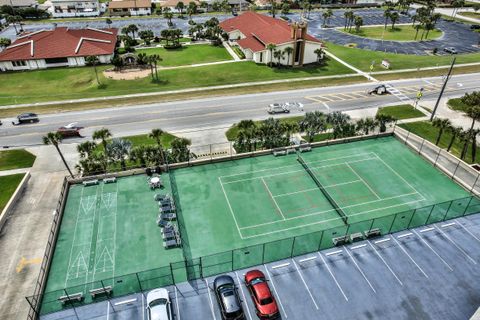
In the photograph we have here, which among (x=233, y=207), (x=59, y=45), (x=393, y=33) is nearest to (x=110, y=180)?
(x=233, y=207)

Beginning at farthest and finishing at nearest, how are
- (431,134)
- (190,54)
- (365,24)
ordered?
(365,24) → (190,54) → (431,134)

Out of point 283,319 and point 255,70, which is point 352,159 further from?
point 255,70

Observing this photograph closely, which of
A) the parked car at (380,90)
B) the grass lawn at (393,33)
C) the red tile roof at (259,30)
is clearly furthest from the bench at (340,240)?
the grass lawn at (393,33)

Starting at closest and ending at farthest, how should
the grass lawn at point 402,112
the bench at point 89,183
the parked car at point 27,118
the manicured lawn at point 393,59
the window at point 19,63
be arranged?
the bench at point 89,183 → the parked car at point 27,118 → the grass lawn at point 402,112 → the window at point 19,63 → the manicured lawn at point 393,59

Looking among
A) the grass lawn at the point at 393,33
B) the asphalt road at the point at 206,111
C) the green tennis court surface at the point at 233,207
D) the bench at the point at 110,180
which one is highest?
the grass lawn at the point at 393,33

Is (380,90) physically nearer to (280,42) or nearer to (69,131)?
(280,42)

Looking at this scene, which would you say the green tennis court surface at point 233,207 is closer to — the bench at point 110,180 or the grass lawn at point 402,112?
the bench at point 110,180

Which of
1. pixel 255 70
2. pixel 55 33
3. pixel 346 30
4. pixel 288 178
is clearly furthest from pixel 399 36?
pixel 55 33
